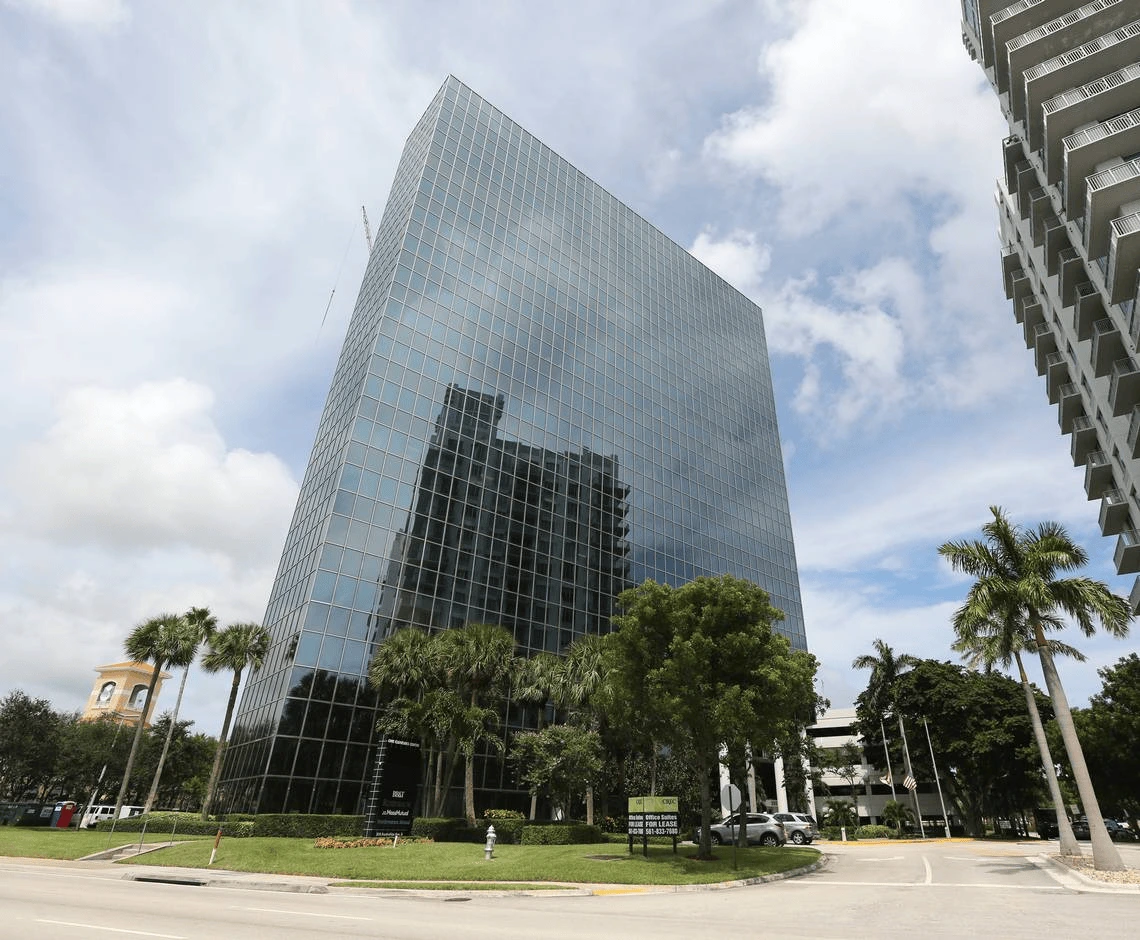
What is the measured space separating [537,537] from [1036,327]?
3889 cm

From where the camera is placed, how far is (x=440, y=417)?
51.9m

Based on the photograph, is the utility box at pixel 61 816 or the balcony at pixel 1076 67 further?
the utility box at pixel 61 816

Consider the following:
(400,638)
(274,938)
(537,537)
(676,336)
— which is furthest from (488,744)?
(676,336)

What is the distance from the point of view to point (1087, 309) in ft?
104

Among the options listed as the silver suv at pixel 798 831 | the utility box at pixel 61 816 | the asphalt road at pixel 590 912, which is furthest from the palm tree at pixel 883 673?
the utility box at pixel 61 816

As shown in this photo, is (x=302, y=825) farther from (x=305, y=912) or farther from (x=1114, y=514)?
(x=1114, y=514)

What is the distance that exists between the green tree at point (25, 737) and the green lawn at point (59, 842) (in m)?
14.8

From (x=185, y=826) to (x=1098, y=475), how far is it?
54986mm

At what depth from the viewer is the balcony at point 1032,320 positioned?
1656 inches

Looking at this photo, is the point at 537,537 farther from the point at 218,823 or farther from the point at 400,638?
the point at 218,823

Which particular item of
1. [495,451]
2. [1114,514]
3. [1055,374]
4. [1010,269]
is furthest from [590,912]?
[1010,269]

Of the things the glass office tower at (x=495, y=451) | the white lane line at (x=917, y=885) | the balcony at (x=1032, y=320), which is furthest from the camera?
the balcony at (x=1032, y=320)

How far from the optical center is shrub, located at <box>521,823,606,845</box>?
33.5 metres

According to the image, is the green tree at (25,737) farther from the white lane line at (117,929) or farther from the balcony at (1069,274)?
the balcony at (1069,274)
